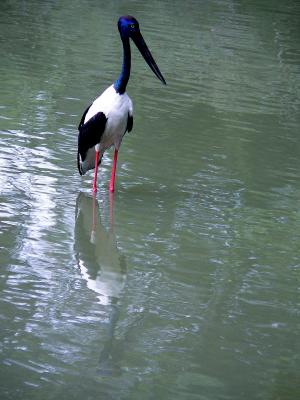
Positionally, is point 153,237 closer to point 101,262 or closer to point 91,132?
point 101,262

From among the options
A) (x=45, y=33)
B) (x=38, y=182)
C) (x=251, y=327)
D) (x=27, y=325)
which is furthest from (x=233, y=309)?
(x=45, y=33)

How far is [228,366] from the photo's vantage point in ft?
15.5

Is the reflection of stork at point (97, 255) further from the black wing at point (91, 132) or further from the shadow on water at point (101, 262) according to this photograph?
the black wing at point (91, 132)

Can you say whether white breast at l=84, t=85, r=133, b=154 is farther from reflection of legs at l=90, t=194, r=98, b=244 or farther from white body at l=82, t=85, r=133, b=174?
reflection of legs at l=90, t=194, r=98, b=244

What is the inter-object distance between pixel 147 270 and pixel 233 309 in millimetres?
757

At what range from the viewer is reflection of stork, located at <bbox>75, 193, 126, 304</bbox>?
5.71 metres

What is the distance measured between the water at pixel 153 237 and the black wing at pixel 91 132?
31 cm

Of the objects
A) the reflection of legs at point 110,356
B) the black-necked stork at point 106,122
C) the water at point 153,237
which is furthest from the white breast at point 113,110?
the reflection of legs at point 110,356

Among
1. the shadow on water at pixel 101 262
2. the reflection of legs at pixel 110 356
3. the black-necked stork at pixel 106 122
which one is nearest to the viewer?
the reflection of legs at pixel 110 356

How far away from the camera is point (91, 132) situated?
761 centimetres

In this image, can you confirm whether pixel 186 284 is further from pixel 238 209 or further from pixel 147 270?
pixel 238 209

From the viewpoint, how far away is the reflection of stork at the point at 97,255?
5715 mm

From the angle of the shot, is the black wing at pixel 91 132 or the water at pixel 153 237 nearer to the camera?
the water at pixel 153 237

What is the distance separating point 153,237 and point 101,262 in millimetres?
594
